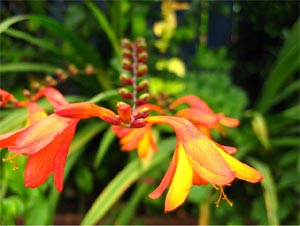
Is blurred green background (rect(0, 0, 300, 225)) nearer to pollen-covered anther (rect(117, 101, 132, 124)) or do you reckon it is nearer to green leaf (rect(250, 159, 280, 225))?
green leaf (rect(250, 159, 280, 225))

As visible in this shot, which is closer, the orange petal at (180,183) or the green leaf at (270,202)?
the orange petal at (180,183)

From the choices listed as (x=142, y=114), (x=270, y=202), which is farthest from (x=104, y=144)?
(x=142, y=114)

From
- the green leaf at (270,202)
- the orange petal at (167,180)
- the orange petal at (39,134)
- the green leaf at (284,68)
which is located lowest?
the green leaf at (270,202)

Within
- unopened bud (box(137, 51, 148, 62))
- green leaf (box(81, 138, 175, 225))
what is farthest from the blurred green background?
unopened bud (box(137, 51, 148, 62))

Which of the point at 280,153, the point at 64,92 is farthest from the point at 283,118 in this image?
the point at 64,92

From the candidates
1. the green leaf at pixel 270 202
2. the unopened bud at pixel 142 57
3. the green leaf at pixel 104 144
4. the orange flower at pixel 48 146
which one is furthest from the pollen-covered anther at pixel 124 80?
the green leaf at pixel 104 144

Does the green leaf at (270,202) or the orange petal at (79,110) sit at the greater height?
the orange petal at (79,110)

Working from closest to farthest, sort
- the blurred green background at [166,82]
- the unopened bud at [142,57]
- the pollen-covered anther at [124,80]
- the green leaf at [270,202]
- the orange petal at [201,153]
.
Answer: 1. the orange petal at [201,153]
2. the pollen-covered anther at [124,80]
3. the unopened bud at [142,57]
4. the green leaf at [270,202]
5. the blurred green background at [166,82]

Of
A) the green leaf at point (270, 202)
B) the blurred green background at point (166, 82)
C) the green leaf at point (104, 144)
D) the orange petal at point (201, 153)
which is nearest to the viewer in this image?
the orange petal at point (201, 153)

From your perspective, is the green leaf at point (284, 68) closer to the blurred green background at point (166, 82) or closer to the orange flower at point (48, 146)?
the blurred green background at point (166, 82)
